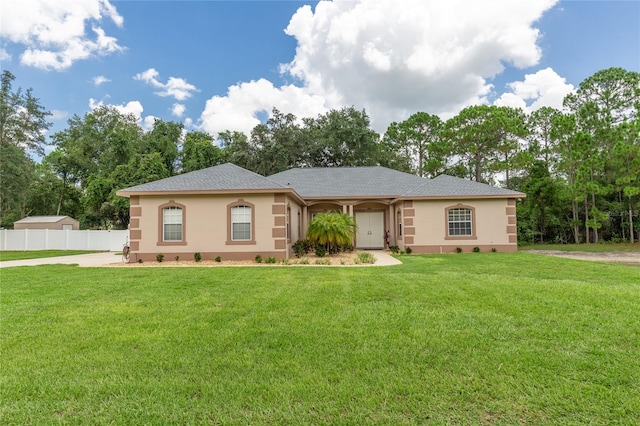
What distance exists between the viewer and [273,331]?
13.4 feet

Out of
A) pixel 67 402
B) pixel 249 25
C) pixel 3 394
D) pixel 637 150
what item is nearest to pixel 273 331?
pixel 67 402

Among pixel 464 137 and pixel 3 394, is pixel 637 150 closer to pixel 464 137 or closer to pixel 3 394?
pixel 464 137

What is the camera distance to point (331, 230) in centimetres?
1351

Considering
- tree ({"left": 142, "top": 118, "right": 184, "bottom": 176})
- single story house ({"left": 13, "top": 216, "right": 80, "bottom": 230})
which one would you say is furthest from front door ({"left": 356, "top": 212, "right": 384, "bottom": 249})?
single story house ({"left": 13, "top": 216, "right": 80, "bottom": 230})

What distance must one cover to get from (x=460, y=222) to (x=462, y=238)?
30.2 inches

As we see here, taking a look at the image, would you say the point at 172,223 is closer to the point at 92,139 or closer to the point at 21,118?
the point at 21,118

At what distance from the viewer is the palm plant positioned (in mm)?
13508

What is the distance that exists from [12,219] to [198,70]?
2726 cm

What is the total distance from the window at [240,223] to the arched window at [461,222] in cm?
935

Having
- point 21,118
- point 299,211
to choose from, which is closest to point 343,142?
point 299,211

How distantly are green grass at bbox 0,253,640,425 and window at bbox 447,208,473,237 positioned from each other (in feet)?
29.6

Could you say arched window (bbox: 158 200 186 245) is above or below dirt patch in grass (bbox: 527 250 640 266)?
above

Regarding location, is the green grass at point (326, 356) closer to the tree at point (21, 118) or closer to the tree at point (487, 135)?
the tree at point (487, 135)

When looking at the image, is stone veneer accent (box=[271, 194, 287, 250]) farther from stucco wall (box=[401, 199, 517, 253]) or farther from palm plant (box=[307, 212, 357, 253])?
stucco wall (box=[401, 199, 517, 253])
